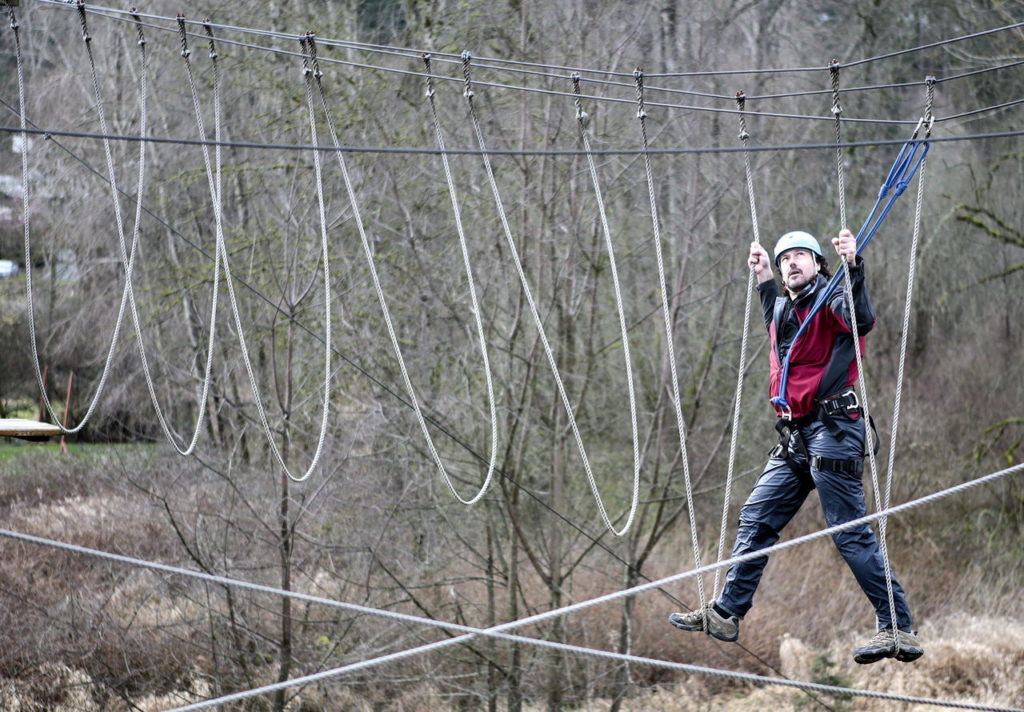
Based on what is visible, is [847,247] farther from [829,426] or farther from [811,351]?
[829,426]

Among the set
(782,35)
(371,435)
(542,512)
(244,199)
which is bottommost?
(542,512)

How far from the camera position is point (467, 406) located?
1216 cm

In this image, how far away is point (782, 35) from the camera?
13.6 meters

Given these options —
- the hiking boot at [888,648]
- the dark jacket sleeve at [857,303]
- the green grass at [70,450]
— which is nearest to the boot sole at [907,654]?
the hiking boot at [888,648]

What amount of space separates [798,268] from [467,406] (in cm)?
706

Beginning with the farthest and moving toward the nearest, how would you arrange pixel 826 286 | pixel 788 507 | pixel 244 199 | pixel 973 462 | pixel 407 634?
pixel 973 462 < pixel 244 199 < pixel 407 634 < pixel 788 507 < pixel 826 286

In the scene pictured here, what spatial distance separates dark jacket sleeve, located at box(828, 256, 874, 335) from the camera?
16.6 feet

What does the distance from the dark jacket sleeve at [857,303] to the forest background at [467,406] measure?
6.06 m

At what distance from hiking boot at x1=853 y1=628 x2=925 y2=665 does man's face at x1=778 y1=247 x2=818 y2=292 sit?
144cm

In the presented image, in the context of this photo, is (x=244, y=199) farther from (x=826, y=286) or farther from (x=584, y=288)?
(x=826, y=286)

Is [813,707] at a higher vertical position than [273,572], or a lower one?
lower

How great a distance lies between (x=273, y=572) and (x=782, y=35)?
744 cm

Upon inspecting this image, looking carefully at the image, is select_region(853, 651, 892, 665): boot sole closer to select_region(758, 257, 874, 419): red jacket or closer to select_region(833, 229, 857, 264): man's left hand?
select_region(758, 257, 874, 419): red jacket

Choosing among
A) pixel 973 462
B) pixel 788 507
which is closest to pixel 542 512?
pixel 973 462
